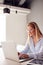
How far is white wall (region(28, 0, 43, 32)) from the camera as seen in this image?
22.7 feet

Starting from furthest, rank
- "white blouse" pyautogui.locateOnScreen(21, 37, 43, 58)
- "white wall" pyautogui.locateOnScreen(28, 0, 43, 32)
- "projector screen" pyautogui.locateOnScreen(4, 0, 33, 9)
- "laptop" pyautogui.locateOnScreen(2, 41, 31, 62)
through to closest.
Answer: "projector screen" pyautogui.locateOnScreen(4, 0, 33, 9) → "white wall" pyautogui.locateOnScreen(28, 0, 43, 32) → "white blouse" pyautogui.locateOnScreen(21, 37, 43, 58) → "laptop" pyautogui.locateOnScreen(2, 41, 31, 62)

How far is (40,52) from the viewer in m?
2.20

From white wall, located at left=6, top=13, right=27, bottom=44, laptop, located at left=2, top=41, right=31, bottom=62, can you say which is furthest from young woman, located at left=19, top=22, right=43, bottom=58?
white wall, located at left=6, top=13, right=27, bottom=44

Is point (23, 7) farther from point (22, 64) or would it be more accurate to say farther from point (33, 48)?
point (22, 64)

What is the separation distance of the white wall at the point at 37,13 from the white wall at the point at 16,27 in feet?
1.45

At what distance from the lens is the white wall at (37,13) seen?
22.7 ft

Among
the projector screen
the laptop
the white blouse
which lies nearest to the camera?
the laptop

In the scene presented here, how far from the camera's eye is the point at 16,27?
7.60 metres

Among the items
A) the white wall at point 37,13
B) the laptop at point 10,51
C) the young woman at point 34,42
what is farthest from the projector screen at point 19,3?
the laptop at point 10,51

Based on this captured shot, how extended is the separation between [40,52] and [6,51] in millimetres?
468

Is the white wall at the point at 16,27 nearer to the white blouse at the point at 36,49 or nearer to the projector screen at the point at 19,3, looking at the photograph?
the projector screen at the point at 19,3

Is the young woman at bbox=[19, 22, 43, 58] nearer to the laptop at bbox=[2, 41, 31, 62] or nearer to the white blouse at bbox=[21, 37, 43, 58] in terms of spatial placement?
the white blouse at bbox=[21, 37, 43, 58]

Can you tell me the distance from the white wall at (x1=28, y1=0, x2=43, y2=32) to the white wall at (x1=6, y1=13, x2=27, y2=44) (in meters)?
0.44

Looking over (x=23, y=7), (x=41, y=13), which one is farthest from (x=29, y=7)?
(x=41, y=13)
